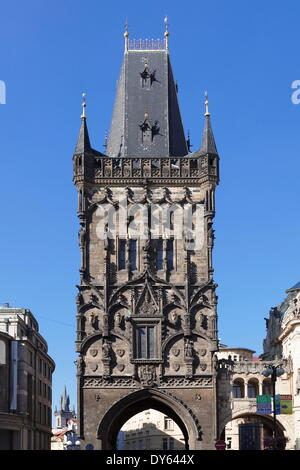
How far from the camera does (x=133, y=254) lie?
201ft

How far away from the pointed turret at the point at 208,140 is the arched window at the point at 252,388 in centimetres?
1747

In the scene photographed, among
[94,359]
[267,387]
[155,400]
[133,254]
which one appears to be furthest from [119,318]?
[267,387]

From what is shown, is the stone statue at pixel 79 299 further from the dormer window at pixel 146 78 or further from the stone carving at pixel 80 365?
the dormer window at pixel 146 78

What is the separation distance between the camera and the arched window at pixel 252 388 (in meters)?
61.3

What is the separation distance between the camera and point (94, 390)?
2290 inches

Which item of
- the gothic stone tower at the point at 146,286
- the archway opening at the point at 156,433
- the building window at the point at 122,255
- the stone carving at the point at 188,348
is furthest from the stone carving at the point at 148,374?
the archway opening at the point at 156,433

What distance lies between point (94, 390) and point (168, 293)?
876 centimetres

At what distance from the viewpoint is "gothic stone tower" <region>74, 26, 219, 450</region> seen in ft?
191

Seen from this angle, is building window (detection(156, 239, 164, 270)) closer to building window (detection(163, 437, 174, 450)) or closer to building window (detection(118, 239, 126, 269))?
building window (detection(118, 239, 126, 269))

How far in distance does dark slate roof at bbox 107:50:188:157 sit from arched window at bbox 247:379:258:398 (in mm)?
18527

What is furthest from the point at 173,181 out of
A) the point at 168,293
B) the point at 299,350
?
the point at 299,350

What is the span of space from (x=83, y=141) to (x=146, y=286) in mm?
12328

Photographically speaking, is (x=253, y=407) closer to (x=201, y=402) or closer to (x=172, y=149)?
(x=201, y=402)

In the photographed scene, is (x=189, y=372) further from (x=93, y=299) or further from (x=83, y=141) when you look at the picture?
(x=83, y=141)
